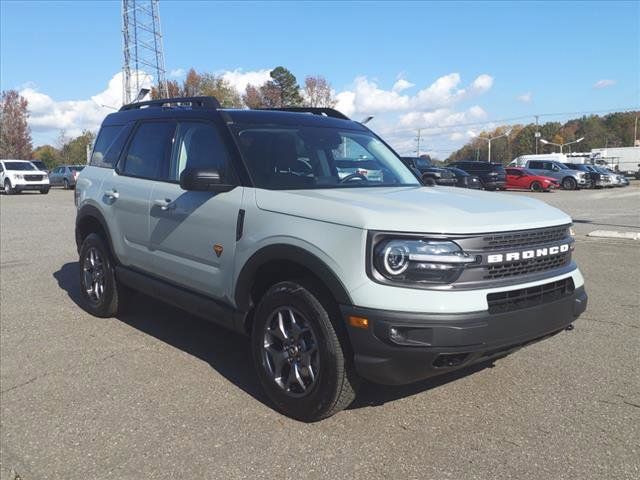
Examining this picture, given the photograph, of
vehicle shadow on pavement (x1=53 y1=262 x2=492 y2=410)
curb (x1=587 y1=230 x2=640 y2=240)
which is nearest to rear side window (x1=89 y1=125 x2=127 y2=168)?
vehicle shadow on pavement (x1=53 y1=262 x2=492 y2=410)

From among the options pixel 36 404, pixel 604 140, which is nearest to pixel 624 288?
pixel 36 404

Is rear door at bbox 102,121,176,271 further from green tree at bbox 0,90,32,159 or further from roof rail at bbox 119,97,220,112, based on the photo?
green tree at bbox 0,90,32,159

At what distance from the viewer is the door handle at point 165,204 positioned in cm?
450

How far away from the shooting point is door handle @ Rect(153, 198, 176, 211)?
4504 mm

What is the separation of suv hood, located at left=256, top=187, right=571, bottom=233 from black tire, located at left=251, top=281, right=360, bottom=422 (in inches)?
19.0

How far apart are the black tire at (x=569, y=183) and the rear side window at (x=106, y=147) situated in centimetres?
3437

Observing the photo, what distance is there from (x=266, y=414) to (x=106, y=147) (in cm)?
355

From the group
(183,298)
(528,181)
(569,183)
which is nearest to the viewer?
(183,298)

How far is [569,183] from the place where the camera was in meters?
35.6

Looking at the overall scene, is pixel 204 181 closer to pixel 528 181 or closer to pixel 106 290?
pixel 106 290

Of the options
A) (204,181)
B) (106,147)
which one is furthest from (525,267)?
(106,147)

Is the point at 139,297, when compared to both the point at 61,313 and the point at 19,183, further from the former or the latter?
the point at 19,183

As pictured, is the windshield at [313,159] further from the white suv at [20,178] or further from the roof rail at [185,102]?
the white suv at [20,178]

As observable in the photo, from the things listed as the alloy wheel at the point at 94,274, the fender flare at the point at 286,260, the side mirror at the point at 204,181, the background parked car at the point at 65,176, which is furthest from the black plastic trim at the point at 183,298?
the background parked car at the point at 65,176
